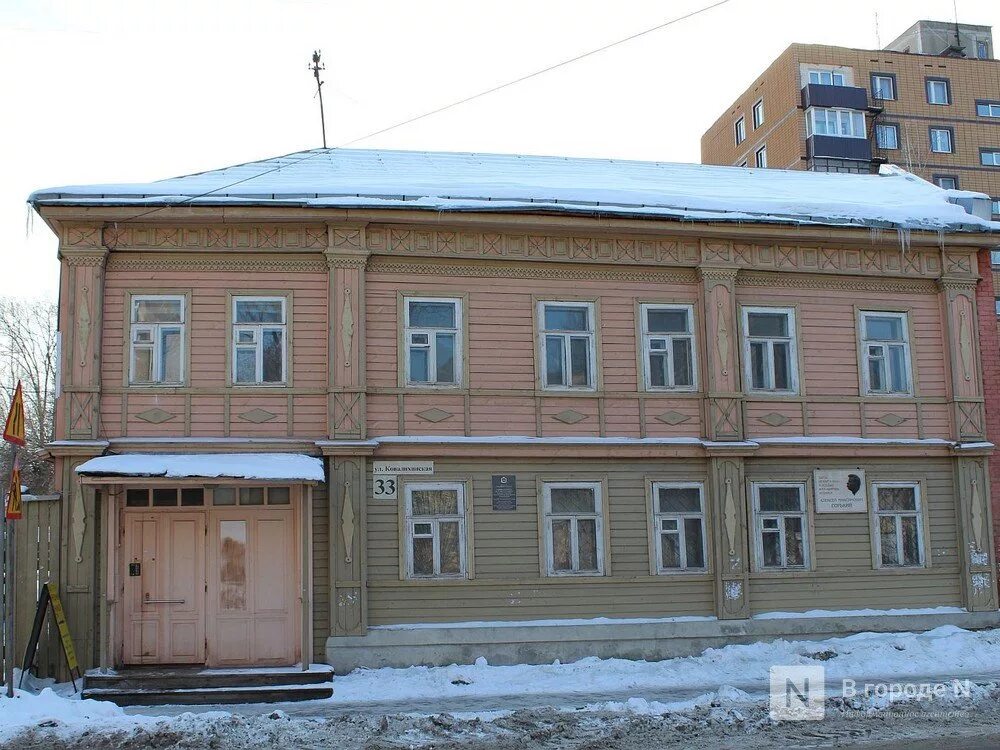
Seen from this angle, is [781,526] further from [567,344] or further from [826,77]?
[826,77]

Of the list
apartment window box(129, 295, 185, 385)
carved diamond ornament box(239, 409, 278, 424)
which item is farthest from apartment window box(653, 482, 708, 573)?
apartment window box(129, 295, 185, 385)

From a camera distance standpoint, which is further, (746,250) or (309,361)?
(746,250)

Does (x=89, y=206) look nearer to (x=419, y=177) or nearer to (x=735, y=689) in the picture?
(x=419, y=177)

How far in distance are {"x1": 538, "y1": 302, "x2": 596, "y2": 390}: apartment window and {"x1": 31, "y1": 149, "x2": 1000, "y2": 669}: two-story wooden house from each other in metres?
0.04

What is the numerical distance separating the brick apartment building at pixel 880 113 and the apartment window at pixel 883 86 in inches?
1.8

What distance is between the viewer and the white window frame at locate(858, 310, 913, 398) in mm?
15500

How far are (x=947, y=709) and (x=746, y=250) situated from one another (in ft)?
23.3

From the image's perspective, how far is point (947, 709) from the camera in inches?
427

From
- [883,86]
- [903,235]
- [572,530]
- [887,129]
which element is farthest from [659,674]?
[883,86]

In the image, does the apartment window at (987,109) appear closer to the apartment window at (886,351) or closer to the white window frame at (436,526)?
the apartment window at (886,351)

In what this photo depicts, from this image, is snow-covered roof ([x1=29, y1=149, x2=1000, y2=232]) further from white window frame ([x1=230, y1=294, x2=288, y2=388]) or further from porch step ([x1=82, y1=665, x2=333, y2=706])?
porch step ([x1=82, y1=665, x2=333, y2=706])

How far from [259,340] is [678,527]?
21.4 feet

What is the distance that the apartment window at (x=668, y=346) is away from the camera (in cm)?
1486

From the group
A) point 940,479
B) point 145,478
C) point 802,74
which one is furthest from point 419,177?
point 802,74
